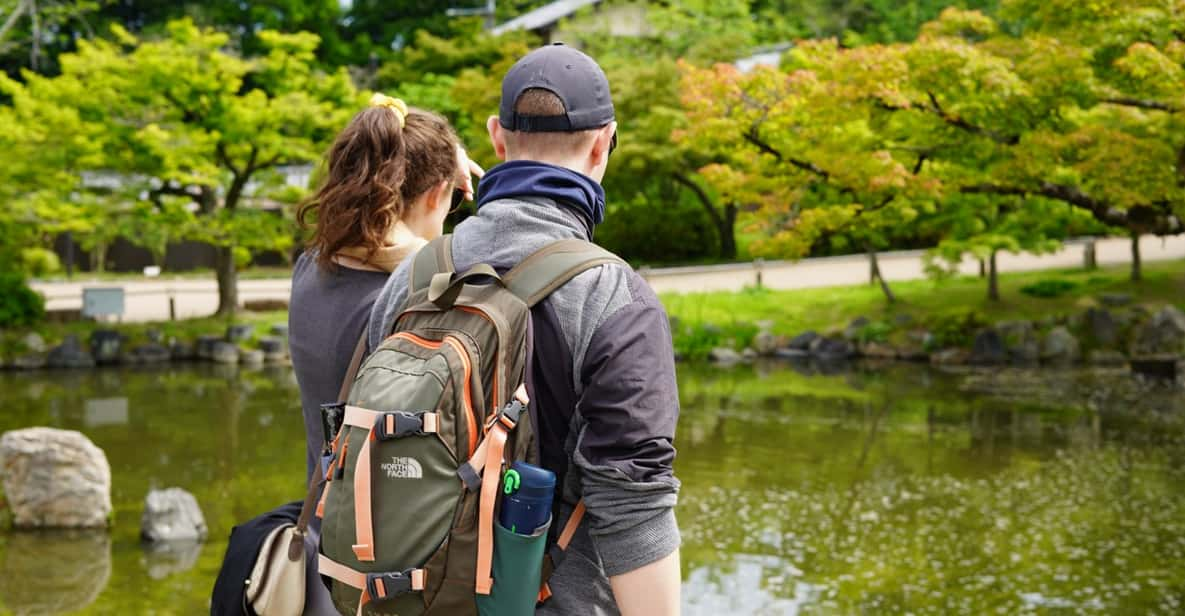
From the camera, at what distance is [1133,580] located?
18.9 ft

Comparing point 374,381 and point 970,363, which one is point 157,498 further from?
point 970,363

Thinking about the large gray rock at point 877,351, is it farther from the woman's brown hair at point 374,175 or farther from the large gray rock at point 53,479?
the woman's brown hair at point 374,175

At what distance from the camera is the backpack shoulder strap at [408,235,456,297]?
1.60 m

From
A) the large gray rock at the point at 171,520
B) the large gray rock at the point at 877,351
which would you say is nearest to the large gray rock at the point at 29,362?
the large gray rock at the point at 171,520

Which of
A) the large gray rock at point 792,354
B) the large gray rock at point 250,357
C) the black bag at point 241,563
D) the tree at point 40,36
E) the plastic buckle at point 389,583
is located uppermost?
the tree at point 40,36

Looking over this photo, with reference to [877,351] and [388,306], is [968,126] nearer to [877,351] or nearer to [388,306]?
[877,351]

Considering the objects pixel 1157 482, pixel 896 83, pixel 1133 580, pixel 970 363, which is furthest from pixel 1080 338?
pixel 1133 580

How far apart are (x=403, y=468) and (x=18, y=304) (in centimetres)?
1514

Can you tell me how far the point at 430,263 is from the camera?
1625 mm

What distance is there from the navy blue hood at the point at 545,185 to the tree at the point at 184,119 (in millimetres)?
14071

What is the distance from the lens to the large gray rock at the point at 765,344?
1498 cm

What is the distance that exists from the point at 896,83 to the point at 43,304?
11060 mm

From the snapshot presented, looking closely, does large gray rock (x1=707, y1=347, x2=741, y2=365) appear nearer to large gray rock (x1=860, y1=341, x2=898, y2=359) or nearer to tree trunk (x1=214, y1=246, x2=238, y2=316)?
large gray rock (x1=860, y1=341, x2=898, y2=359)

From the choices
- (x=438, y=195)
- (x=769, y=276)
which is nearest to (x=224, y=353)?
(x=769, y=276)
